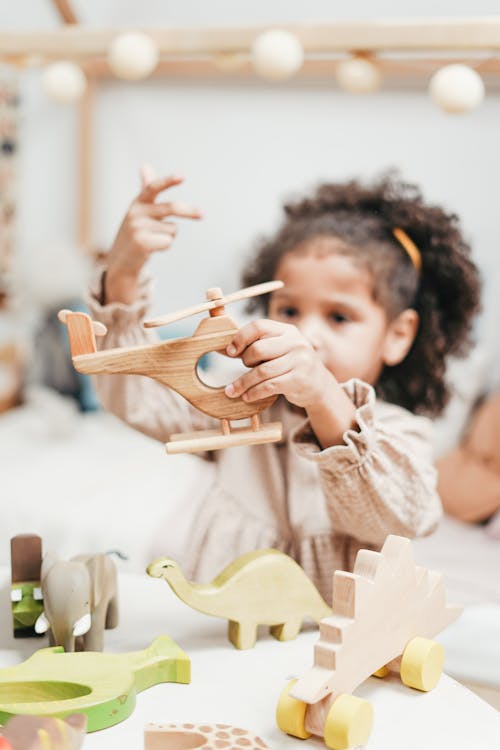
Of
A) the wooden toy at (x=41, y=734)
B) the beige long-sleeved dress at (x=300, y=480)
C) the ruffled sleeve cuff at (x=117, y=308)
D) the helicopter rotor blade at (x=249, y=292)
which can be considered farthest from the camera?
the ruffled sleeve cuff at (x=117, y=308)

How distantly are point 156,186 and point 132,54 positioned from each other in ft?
0.99

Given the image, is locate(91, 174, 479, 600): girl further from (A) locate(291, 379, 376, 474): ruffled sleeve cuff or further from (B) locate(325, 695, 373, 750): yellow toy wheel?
(B) locate(325, 695, 373, 750): yellow toy wheel

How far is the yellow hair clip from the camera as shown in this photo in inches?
35.0

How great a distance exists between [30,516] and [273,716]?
Answer: 81 cm

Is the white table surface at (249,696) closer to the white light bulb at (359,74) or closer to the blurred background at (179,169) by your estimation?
the white light bulb at (359,74)

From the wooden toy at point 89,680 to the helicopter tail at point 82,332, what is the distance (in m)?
0.18

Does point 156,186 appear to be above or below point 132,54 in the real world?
below

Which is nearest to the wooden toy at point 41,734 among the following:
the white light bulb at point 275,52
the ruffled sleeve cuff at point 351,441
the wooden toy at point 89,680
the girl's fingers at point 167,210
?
the wooden toy at point 89,680

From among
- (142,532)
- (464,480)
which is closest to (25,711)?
(142,532)

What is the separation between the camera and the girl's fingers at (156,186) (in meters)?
0.69

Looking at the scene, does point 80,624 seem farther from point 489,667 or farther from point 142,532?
point 142,532

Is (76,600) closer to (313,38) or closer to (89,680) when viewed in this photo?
(89,680)

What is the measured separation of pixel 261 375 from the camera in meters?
0.56

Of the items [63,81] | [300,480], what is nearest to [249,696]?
[300,480]
